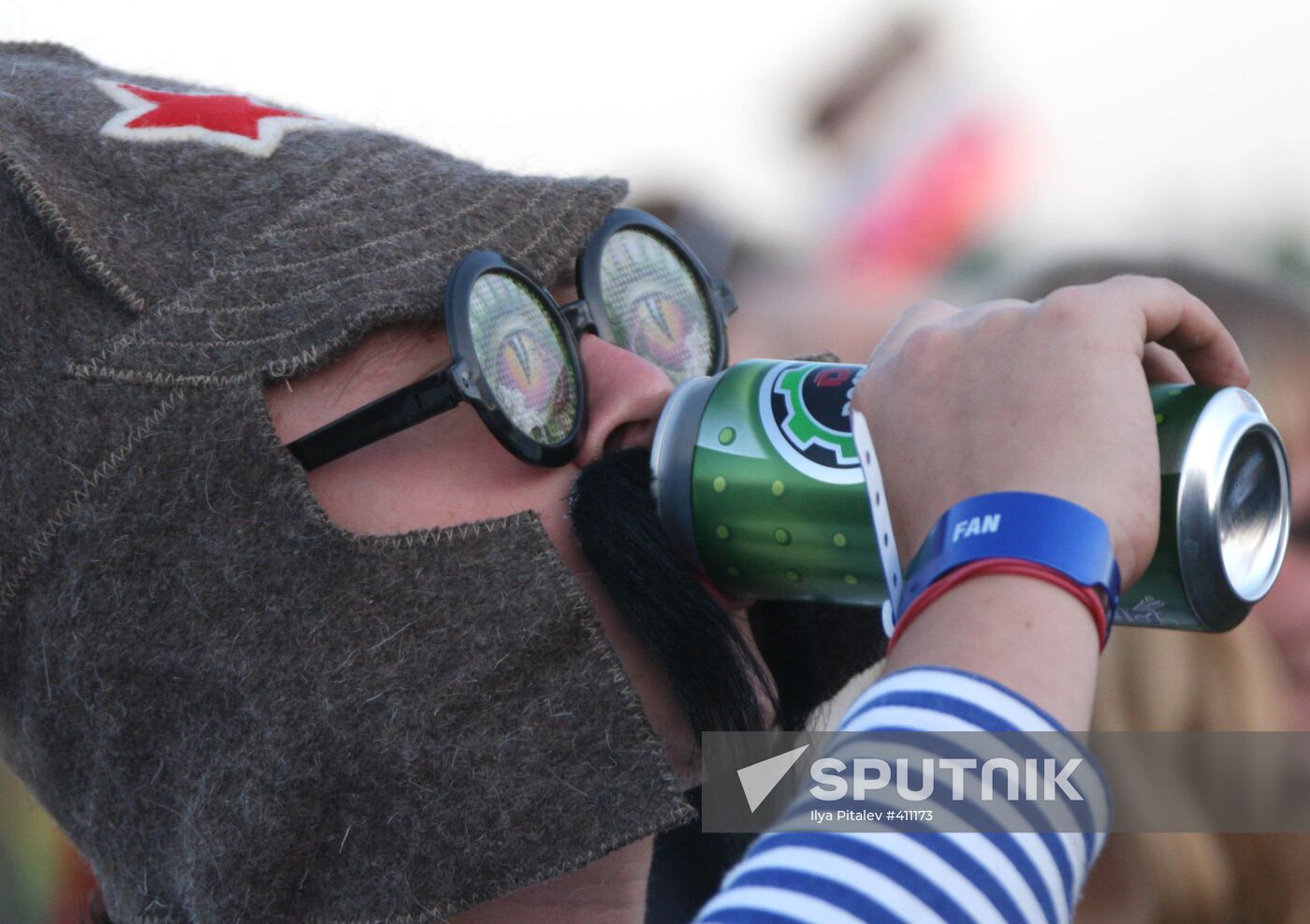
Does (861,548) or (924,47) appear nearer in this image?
(861,548)

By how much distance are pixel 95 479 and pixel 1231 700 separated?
1.39 m

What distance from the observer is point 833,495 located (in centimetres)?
79

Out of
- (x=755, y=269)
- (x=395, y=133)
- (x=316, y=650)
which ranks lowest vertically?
(x=755, y=269)

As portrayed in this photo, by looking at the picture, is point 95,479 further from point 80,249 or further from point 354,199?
point 354,199

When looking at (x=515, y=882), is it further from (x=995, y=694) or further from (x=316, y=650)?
(x=995, y=694)

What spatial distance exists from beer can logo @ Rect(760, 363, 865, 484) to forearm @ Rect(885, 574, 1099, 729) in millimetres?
160

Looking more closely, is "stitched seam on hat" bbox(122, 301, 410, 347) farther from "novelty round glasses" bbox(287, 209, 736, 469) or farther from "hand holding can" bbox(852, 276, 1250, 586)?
"hand holding can" bbox(852, 276, 1250, 586)

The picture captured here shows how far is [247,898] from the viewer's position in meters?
0.84

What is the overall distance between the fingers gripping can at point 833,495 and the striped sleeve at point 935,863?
16 centimetres

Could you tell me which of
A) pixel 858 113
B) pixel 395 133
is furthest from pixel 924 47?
pixel 395 133

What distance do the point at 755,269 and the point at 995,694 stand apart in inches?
81.7

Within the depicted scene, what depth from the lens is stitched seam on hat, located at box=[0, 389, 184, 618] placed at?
2.86 ft

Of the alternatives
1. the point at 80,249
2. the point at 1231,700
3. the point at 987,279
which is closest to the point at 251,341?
the point at 80,249

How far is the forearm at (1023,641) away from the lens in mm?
597
